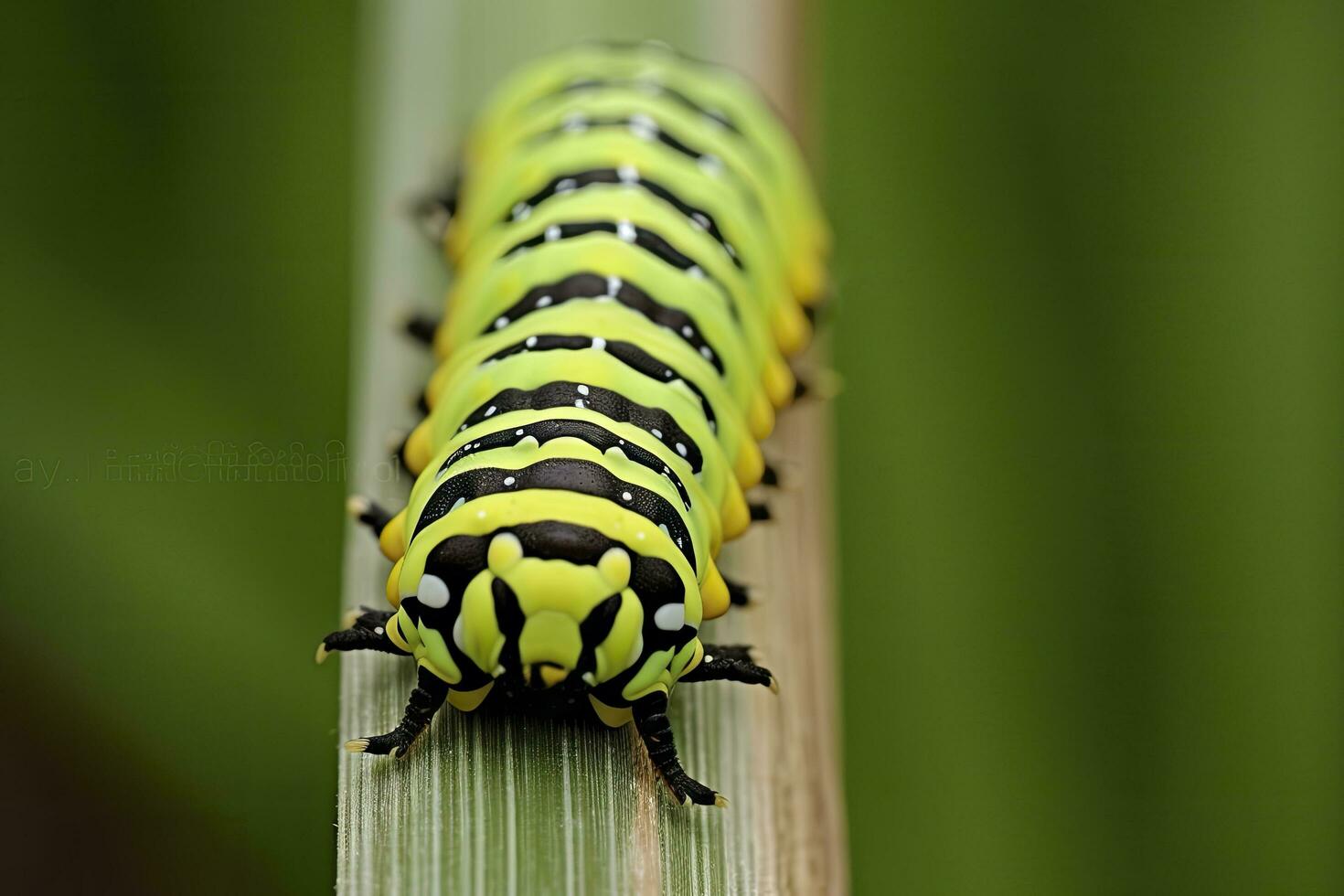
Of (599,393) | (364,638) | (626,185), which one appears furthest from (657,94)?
(364,638)

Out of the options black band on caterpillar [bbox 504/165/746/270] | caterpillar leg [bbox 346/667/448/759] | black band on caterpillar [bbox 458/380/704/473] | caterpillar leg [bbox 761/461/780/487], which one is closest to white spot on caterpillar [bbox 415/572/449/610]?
caterpillar leg [bbox 346/667/448/759]

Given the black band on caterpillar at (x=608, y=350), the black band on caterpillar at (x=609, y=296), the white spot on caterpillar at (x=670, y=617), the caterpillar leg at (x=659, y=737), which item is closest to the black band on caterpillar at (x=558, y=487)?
the white spot on caterpillar at (x=670, y=617)

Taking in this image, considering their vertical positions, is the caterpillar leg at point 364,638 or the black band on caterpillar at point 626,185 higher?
the black band on caterpillar at point 626,185

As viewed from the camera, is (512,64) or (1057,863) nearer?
(1057,863)

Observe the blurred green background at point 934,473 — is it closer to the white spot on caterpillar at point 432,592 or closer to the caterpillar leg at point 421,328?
the caterpillar leg at point 421,328

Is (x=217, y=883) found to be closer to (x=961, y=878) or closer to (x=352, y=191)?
(x=961, y=878)

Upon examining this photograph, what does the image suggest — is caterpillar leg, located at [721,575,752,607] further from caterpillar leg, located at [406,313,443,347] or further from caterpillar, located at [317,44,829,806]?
caterpillar leg, located at [406,313,443,347]

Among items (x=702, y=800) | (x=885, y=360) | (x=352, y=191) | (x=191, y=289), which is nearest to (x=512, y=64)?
(x=352, y=191)

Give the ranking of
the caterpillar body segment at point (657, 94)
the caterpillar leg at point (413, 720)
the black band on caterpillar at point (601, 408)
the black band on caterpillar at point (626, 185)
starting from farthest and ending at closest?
the caterpillar body segment at point (657, 94) → the black band on caterpillar at point (626, 185) → the black band on caterpillar at point (601, 408) → the caterpillar leg at point (413, 720)
